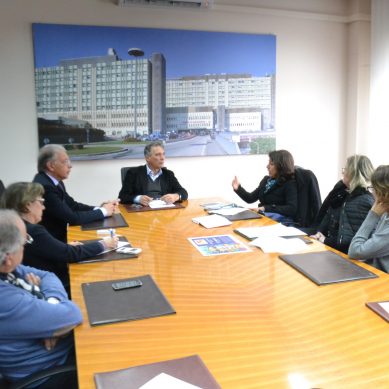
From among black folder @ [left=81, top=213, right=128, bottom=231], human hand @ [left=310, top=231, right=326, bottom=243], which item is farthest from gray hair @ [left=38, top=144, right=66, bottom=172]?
human hand @ [left=310, top=231, right=326, bottom=243]

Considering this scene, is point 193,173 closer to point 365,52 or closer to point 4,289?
point 365,52

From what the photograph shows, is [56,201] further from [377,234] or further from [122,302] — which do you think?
[377,234]

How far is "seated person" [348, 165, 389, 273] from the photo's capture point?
A: 190 cm

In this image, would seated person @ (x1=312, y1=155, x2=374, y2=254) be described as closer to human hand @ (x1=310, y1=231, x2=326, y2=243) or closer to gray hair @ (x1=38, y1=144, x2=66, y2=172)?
human hand @ (x1=310, y1=231, x2=326, y2=243)

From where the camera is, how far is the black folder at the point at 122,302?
1.41m

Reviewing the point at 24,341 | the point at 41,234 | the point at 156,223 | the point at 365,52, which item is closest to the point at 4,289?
the point at 24,341

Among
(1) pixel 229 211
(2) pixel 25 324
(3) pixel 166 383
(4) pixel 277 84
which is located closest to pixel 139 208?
(1) pixel 229 211

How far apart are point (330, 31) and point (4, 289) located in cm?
497

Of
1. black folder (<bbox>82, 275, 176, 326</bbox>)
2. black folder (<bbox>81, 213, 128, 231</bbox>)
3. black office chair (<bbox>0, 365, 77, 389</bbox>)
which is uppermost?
black folder (<bbox>81, 213, 128, 231</bbox>)

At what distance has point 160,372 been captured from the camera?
1087 millimetres

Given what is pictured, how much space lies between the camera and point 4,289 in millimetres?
1290

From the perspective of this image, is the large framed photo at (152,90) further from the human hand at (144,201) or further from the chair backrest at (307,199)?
the chair backrest at (307,199)

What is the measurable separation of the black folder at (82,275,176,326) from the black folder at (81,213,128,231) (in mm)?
1057

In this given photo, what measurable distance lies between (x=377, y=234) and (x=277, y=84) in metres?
3.40
